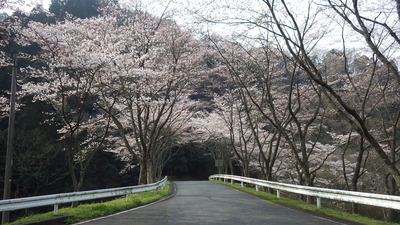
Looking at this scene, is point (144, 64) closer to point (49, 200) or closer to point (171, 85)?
point (171, 85)

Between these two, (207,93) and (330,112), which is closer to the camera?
(330,112)

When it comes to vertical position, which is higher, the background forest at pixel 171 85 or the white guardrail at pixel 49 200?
the background forest at pixel 171 85

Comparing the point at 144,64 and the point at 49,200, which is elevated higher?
the point at 144,64

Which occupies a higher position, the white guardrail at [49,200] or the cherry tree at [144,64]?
the cherry tree at [144,64]

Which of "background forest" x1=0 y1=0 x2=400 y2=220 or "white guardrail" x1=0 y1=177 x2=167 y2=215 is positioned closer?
"white guardrail" x1=0 y1=177 x2=167 y2=215

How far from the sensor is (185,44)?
1934 cm

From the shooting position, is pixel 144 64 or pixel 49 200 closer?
pixel 49 200

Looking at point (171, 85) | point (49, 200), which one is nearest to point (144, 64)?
point (171, 85)

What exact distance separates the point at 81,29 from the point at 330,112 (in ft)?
52.7

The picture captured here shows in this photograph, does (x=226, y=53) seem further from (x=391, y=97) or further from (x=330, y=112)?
(x=391, y=97)

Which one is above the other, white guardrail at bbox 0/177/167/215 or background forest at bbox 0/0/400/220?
background forest at bbox 0/0/400/220

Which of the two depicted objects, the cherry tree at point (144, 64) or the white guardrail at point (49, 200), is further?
the cherry tree at point (144, 64)

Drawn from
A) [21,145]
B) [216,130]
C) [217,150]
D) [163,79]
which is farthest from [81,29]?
[217,150]

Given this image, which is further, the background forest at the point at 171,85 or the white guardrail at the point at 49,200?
the background forest at the point at 171,85
